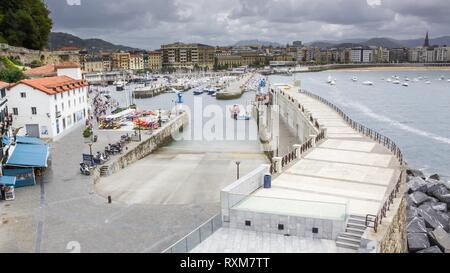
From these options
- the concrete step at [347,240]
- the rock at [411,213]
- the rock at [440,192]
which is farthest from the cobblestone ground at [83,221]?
the rock at [440,192]

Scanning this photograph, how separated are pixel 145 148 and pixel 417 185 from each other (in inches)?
889

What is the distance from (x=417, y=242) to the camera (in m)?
20.4

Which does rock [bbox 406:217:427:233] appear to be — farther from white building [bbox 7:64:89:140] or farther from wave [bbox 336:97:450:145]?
wave [bbox 336:97:450:145]

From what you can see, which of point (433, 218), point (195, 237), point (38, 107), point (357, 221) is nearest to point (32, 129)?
point (38, 107)

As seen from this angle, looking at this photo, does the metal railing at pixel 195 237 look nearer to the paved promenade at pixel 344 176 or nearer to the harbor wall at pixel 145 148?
the paved promenade at pixel 344 176

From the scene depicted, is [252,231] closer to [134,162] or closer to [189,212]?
[189,212]

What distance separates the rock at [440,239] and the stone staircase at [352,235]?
711 centimetres

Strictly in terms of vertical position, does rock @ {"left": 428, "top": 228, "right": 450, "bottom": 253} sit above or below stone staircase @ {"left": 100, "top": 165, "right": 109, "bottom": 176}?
below

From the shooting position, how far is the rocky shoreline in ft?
66.4

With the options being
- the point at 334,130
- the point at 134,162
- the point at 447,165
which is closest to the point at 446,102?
the point at 447,165

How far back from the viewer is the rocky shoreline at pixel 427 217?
2024cm

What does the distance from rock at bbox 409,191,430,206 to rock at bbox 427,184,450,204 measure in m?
1.04

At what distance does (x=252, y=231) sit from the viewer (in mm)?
15148

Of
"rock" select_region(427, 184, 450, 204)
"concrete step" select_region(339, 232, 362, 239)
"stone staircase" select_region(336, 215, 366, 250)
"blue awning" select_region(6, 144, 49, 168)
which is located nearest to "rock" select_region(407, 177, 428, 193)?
"rock" select_region(427, 184, 450, 204)
